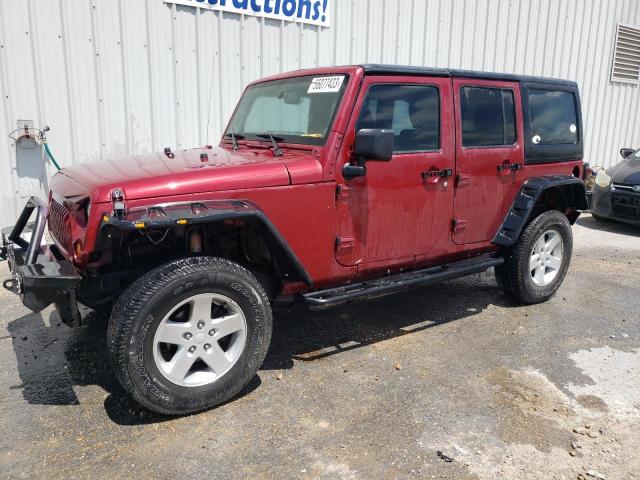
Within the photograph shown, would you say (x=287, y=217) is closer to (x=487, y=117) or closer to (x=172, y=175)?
(x=172, y=175)

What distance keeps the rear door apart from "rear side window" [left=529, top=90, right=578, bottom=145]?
0.78ft

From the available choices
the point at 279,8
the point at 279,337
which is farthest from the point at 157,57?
the point at 279,337

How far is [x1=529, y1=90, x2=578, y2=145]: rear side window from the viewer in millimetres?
4688

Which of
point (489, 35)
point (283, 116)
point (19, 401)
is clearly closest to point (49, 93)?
point (283, 116)

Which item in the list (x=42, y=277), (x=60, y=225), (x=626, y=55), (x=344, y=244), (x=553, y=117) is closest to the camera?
(x=42, y=277)

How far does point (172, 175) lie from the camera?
2.97 meters

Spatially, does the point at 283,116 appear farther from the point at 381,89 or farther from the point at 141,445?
the point at 141,445

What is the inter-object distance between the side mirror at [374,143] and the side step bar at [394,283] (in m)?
0.91

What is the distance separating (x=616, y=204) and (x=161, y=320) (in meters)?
7.93

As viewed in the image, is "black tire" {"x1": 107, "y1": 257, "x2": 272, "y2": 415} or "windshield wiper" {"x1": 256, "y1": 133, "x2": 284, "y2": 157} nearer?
"black tire" {"x1": 107, "y1": 257, "x2": 272, "y2": 415}

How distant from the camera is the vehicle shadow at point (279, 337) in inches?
130

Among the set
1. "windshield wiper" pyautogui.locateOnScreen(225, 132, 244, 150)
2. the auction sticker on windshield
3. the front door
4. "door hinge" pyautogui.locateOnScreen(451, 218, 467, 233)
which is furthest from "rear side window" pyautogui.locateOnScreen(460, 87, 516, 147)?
"windshield wiper" pyautogui.locateOnScreen(225, 132, 244, 150)

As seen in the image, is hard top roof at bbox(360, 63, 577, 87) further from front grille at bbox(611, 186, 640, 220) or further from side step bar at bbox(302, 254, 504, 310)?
front grille at bbox(611, 186, 640, 220)

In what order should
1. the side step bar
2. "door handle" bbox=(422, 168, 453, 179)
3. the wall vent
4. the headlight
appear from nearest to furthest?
the side step bar, "door handle" bbox=(422, 168, 453, 179), the headlight, the wall vent
